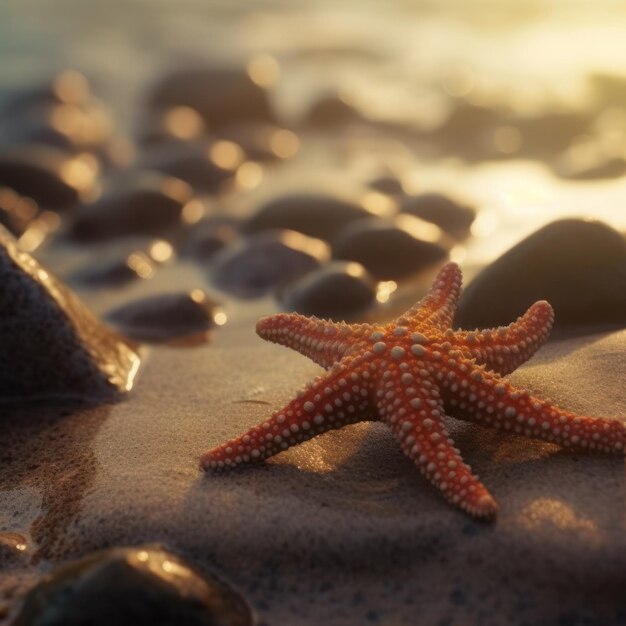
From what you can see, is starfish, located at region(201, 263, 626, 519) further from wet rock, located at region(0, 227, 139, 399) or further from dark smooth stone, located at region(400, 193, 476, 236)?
dark smooth stone, located at region(400, 193, 476, 236)

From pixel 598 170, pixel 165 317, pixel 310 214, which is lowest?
pixel 165 317

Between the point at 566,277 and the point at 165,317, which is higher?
the point at 566,277

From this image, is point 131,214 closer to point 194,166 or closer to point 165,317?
point 194,166

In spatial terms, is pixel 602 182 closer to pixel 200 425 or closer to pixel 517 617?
pixel 200 425

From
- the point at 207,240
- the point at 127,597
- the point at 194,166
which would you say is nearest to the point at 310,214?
the point at 207,240

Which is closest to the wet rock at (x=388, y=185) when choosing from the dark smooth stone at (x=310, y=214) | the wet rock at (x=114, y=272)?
the dark smooth stone at (x=310, y=214)

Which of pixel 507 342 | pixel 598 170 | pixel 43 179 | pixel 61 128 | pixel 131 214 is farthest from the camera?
pixel 61 128
